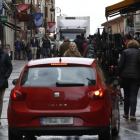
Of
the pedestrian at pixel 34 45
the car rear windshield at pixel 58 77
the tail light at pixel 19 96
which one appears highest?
the car rear windshield at pixel 58 77

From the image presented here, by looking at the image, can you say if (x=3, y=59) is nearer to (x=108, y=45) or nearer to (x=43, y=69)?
(x=43, y=69)

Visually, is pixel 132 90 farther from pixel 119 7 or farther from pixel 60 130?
pixel 119 7

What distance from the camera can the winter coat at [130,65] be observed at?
13.1 metres

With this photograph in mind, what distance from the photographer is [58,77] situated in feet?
29.5

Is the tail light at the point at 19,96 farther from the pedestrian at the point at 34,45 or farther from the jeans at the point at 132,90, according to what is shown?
the pedestrian at the point at 34,45

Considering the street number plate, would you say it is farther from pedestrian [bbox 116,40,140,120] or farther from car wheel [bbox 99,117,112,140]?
pedestrian [bbox 116,40,140,120]

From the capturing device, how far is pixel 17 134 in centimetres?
891

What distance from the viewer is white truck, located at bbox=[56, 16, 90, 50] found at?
44.8m

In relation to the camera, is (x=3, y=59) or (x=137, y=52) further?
(x=137, y=52)

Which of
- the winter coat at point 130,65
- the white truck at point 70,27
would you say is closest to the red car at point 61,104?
the winter coat at point 130,65

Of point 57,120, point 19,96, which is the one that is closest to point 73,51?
point 19,96

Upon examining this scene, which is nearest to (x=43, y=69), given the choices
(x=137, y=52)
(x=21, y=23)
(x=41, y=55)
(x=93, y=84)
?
(x=93, y=84)

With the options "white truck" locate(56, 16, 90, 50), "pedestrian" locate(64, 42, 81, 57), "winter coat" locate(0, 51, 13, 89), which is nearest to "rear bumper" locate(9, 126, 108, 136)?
"winter coat" locate(0, 51, 13, 89)

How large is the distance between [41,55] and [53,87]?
1567 inches
